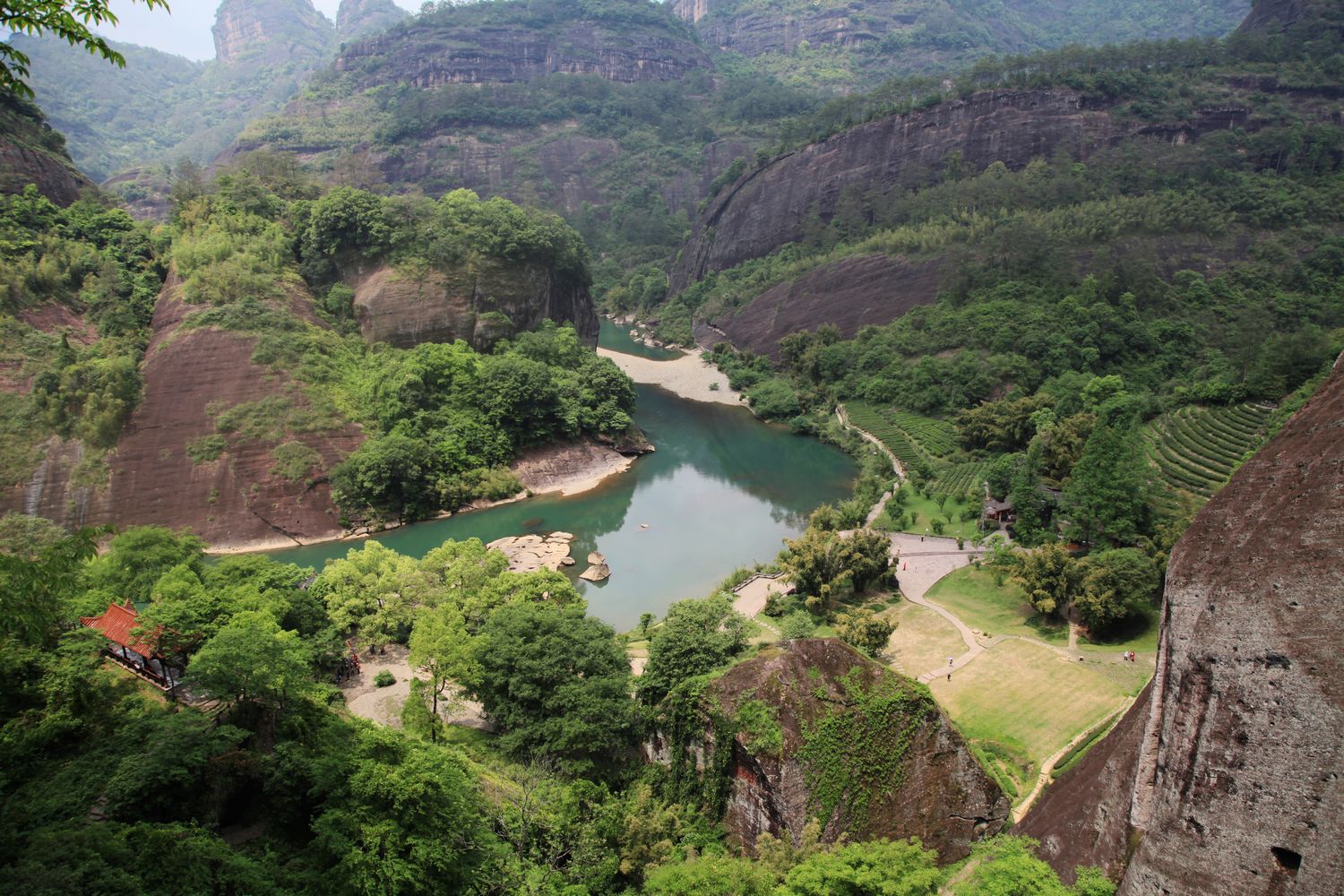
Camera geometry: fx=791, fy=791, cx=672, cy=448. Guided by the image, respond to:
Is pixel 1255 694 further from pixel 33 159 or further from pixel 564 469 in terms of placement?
pixel 33 159

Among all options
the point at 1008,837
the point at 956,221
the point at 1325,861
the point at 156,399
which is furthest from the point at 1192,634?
the point at 956,221

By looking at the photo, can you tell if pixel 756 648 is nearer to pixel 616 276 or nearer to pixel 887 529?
pixel 887 529

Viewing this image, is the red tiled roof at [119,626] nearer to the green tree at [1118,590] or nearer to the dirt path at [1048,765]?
the dirt path at [1048,765]

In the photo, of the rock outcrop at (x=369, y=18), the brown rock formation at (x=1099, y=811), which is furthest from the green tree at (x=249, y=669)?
the rock outcrop at (x=369, y=18)

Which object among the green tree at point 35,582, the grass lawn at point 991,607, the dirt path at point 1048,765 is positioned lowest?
the grass lawn at point 991,607

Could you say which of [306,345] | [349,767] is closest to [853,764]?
[349,767]

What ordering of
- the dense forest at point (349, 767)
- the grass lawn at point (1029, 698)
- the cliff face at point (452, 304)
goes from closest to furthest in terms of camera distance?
the dense forest at point (349, 767), the grass lawn at point (1029, 698), the cliff face at point (452, 304)
